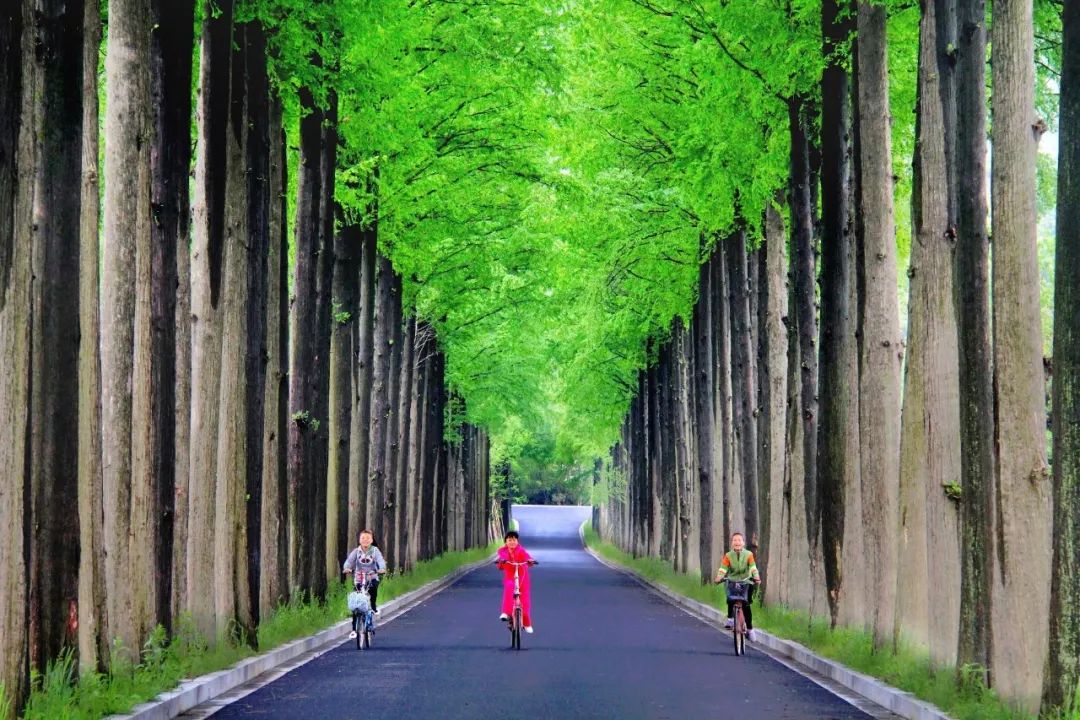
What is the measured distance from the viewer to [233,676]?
16141 millimetres

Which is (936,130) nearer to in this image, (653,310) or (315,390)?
(315,390)

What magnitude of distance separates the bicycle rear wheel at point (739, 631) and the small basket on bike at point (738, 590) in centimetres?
23

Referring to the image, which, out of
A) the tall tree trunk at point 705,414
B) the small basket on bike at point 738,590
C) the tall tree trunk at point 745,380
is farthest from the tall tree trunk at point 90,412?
the tall tree trunk at point 705,414

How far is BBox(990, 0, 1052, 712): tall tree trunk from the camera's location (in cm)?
1223

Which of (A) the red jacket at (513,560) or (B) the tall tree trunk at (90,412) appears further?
(A) the red jacket at (513,560)

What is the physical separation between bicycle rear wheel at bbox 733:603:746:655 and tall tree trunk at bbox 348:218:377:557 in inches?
486

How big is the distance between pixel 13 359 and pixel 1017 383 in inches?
285

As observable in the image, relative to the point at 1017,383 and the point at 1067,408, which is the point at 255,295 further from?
the point at 1067,408

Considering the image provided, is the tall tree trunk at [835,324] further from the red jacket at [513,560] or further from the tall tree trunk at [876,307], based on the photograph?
the red jacket at [513,560]

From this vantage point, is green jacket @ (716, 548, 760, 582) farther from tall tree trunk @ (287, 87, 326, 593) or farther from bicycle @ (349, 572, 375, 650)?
tall tree trunk @ (287, 87, 326, 593)

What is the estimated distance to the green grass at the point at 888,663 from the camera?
12.3 m

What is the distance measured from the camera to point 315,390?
24.9 m

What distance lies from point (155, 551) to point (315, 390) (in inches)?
385

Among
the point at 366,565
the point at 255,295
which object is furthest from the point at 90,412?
the point at 366,565
